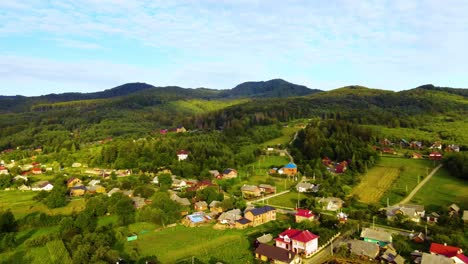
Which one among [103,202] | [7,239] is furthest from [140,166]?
[7,239]

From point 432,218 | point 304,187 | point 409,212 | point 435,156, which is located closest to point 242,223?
point 304,187

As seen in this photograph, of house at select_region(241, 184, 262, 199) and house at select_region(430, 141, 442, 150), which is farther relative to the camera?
house at select_region(430, 141, 442, 150)

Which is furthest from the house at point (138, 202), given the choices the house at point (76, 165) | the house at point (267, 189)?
the house at point (76, 165)

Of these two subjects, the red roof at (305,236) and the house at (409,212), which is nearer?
the red roof at (305,236)

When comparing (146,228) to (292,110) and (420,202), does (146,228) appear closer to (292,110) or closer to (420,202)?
(420,202)

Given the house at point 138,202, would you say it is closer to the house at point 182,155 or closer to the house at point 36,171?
the house at point 182,155

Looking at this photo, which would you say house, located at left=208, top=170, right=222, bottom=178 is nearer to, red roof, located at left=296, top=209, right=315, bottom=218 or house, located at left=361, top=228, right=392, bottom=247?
red roof, located at left=296, top=209, right=315, bottom=218

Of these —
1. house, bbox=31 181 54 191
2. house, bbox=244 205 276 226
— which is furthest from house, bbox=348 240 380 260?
house, bbox=31 181 54 191
